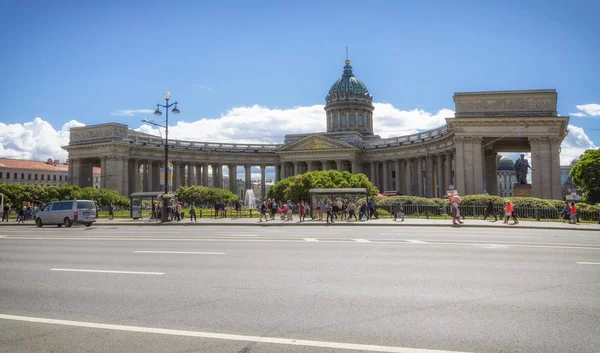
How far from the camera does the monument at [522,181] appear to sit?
5100 cm

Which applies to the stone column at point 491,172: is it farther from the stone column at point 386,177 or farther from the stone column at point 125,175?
the stone column at point 125,175

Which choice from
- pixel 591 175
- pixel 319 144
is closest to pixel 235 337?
pixel 591 175

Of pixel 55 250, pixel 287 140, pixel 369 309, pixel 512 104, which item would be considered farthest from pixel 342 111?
pixel 369 309

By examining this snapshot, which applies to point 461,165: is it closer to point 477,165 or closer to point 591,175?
point 477,165

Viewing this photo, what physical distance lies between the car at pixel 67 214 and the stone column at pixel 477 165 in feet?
152

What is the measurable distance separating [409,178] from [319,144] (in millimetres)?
21033

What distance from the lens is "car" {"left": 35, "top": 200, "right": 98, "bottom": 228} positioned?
34406 mm

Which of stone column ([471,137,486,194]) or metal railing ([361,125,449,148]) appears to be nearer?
stone column ([471,137,486,194])

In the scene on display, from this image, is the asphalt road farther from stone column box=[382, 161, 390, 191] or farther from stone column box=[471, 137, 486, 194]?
stone column box=[382, 161, 390, 191]

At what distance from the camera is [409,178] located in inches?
3765

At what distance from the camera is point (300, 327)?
21.5 feet

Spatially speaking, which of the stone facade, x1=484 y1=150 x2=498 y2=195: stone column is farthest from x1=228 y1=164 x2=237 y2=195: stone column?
x1=484 y1=150 x2=498 y2=195: stone column

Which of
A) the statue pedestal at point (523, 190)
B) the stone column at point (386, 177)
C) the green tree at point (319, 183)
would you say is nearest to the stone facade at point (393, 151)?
the stone column at point (386, 177)

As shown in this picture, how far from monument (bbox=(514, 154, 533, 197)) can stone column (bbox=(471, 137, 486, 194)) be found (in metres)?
5.74
